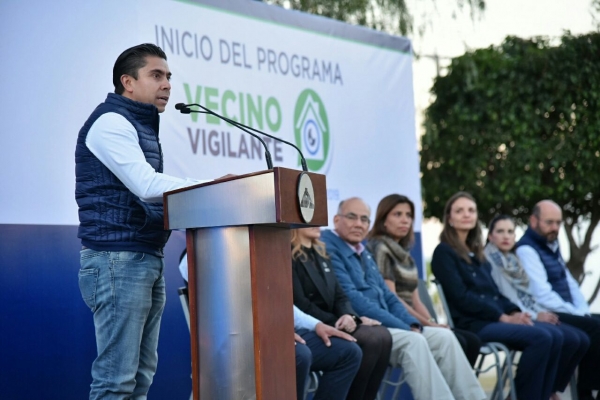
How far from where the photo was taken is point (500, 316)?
5680mm

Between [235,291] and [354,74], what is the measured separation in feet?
12.6

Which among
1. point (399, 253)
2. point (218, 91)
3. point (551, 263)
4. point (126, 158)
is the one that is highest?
point (218, 91)

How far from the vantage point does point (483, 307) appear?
5.66 m

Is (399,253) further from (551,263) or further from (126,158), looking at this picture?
(126,158)

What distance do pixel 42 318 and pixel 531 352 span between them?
3060 millimetres

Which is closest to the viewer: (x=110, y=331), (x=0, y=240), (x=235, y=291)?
(x=235, y=291)

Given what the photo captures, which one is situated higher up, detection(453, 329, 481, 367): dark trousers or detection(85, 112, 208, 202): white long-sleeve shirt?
detection(85, 112, 208, 202): white long-sleeve shirt

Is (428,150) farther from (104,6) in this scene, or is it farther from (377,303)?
(104,6)

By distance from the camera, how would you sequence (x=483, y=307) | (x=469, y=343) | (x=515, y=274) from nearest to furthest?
1. (x=469, y=343)
2. (x=483, y=307)
3. (x=515, y=274)

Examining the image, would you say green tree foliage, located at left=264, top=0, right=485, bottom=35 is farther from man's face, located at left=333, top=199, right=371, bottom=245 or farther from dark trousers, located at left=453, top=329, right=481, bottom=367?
dark trousers, located at left=453, top=329, right=481, bottom=367

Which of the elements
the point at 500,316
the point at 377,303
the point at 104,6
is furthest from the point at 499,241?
the point at 104,6

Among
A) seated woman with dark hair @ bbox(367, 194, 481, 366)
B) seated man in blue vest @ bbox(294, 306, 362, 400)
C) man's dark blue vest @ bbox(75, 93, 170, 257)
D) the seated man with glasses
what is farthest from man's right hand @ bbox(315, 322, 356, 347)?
man's dark blue vest @ bbox(75, 93, 170, 257)

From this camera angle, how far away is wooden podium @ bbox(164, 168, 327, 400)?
255cm

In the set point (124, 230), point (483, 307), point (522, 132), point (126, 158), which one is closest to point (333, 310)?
point (483, 307)
